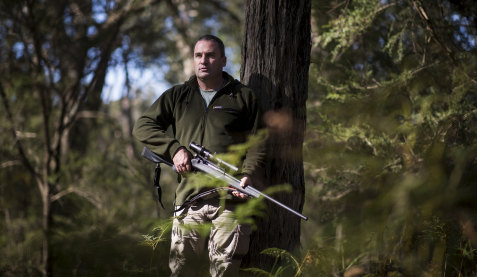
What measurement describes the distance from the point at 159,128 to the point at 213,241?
0.97 meters

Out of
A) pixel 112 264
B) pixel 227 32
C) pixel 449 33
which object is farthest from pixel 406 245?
pixel 227 32

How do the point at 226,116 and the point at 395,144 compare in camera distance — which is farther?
the point at 395,144

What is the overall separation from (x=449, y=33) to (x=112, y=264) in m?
4.78

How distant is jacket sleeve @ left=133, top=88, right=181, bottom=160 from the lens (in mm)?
3428

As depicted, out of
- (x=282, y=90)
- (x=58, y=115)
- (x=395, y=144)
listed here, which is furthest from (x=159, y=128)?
(x=58, y=115)

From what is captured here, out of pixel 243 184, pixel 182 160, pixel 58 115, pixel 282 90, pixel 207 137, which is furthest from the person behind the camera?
A: pixel 58 115

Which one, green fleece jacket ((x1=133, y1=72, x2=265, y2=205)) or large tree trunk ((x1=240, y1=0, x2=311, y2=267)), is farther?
large tree trunk ((x1=240, y1=0, x2=311, y2=267))

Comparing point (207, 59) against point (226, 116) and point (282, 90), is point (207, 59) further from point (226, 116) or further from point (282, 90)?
point (282, 90)

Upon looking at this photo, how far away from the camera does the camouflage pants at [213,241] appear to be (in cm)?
332

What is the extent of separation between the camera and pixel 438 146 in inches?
68.7

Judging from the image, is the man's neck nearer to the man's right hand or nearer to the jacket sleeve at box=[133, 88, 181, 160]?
the jacket sleeve at box=[133, 88, 181, 160]

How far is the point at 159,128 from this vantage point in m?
3.62

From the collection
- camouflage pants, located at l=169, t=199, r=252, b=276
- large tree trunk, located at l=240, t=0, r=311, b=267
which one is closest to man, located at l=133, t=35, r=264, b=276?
camouflage pants, located at l=169, t=199, r=252, b=276

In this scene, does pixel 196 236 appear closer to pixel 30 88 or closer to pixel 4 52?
pixel 30 88
